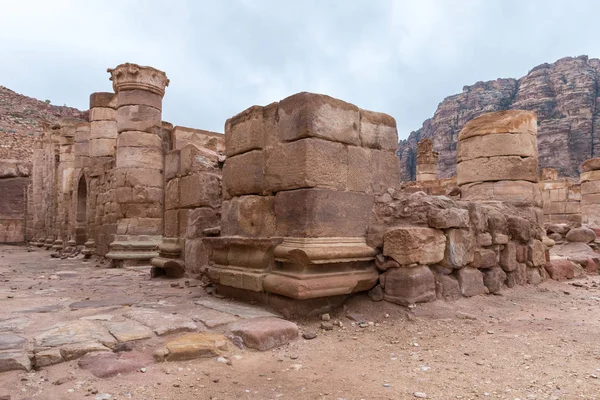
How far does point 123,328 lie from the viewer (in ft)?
10.6

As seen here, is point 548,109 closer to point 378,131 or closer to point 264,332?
point 378,131

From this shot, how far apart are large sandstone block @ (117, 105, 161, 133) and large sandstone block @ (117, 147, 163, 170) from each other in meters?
0.47

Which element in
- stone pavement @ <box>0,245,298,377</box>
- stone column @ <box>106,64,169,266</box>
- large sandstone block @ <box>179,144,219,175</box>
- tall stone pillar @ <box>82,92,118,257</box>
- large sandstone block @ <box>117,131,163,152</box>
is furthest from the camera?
tall stone pillar @ <box>82,92,118,257</box>

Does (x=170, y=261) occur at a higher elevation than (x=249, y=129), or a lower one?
lower

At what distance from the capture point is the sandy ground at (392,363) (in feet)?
7.77

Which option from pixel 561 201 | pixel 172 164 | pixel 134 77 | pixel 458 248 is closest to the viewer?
pixel 458 248

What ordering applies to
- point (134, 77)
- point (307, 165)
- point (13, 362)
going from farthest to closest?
point (134, 77)
point (307, 165)
point (13, 362)

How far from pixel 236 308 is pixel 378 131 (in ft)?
7.80

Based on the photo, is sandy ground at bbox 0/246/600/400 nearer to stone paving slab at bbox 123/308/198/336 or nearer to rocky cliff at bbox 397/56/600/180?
stone paving slab at bbox 123/308/198/336

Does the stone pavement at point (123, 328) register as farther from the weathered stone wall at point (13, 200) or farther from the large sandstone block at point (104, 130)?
the weathered stone wall at point (13, 200)

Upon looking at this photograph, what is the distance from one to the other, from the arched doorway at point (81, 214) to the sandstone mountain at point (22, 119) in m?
13.0

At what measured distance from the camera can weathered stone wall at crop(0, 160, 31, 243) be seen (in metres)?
→ 19.7

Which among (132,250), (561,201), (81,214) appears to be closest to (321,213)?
(132,250)

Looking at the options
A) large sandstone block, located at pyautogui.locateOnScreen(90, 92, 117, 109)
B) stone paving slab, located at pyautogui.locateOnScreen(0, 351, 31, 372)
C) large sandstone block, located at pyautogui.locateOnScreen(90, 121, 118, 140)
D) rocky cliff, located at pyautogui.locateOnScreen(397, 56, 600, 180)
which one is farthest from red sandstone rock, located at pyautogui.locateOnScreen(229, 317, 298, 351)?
rocky cliff, located at pyautogui.locateOnScreen(397, 56, 600, 180)
